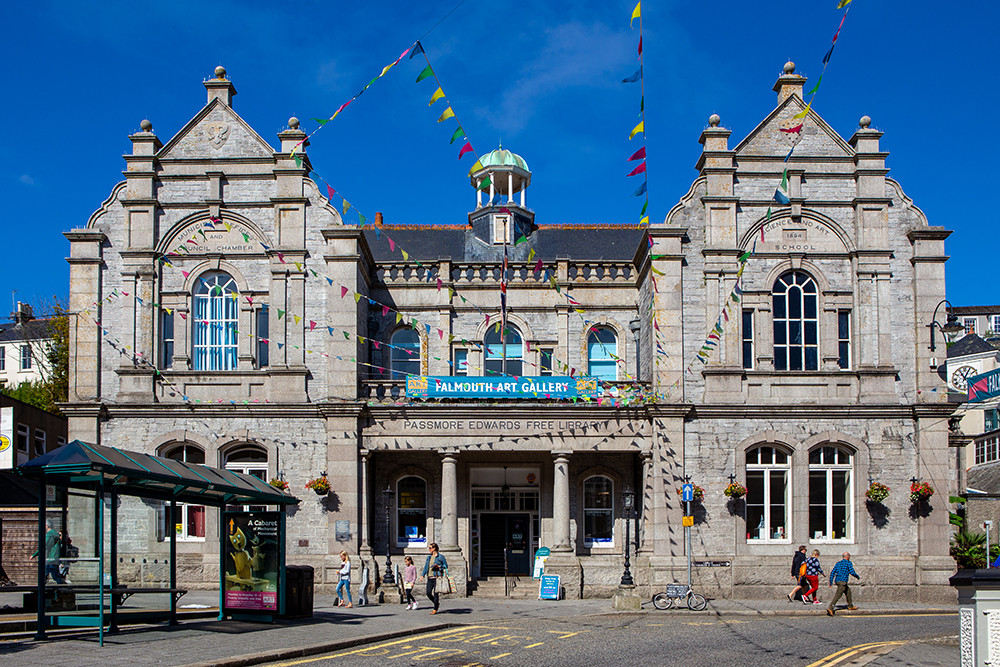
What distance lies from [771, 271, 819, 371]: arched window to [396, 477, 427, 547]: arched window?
10.9 metres

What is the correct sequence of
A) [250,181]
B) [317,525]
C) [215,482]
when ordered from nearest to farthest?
[215,482] → [317,525] → [250,181]

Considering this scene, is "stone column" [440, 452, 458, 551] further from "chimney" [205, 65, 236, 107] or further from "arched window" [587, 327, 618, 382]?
"chimney" [205, 65, 236, 107]

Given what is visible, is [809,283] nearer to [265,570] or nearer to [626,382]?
[626,382]

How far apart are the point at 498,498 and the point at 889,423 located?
Result: 11.2 metres

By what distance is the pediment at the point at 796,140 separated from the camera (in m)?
29.1

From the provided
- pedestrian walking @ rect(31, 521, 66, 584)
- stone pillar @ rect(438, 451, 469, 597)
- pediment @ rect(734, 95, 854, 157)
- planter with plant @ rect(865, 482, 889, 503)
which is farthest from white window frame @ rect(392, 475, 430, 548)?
pedestrian walking @ rect(31, 521, 66, 584)

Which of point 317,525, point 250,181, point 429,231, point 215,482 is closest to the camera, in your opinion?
point 215,482

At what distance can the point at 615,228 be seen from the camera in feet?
120

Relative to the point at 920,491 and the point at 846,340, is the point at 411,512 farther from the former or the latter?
the point at 920,491

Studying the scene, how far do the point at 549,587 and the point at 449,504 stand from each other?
11.4ft

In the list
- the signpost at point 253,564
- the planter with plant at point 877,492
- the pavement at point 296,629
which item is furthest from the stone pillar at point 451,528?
the planter with plant at point 877,492

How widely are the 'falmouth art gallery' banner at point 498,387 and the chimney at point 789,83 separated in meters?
10.4

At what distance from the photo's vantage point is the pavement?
47.0 ft

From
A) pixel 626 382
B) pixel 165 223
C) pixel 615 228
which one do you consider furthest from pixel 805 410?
pixel 165 223
